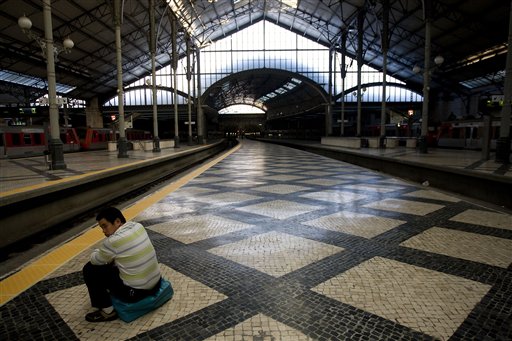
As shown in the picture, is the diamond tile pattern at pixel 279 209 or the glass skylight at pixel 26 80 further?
the glass skylight at pixel 26 80

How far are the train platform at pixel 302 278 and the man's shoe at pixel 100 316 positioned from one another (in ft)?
0.20

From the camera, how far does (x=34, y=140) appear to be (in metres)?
22.6

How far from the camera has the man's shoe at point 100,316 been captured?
2.82 metres

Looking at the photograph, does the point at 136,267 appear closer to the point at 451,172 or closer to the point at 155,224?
the point at 155,224

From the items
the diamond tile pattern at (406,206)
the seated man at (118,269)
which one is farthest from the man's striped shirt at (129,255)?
the diamond tile pattern at (406,206)

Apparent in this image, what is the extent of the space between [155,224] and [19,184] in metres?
3.99

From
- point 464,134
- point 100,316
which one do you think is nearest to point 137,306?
point 100,316

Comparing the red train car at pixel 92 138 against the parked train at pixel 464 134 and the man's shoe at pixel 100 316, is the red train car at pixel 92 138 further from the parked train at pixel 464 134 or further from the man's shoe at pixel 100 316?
the parked train at pixel 464 134

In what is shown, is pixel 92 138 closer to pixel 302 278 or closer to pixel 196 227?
pixel 196 227

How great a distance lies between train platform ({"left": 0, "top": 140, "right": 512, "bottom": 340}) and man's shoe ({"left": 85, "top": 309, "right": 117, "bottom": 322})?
0.20ft

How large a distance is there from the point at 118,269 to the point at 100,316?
1.44ft

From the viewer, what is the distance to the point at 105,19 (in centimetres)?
3114

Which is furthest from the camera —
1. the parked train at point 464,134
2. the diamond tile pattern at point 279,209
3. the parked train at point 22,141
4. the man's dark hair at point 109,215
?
the parked train at point 464,134

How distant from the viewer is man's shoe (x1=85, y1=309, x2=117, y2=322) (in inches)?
111
